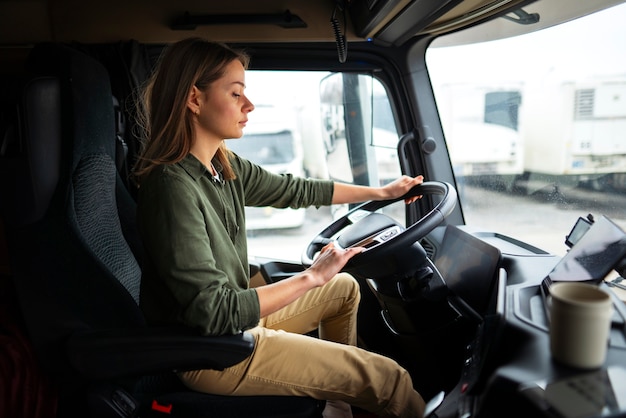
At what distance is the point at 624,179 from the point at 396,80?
39.1 inches

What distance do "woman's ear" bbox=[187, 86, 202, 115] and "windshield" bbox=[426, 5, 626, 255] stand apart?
120 centimetres

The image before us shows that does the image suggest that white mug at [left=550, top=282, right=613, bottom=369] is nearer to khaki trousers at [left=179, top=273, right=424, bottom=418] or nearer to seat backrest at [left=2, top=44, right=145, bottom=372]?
khaki trousers at [left=179, top=273, right=424, bottom=418]

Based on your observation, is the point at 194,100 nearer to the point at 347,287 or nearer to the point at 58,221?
the point at 58,221

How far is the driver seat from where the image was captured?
1.28 metres

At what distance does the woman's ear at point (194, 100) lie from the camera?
1.46m

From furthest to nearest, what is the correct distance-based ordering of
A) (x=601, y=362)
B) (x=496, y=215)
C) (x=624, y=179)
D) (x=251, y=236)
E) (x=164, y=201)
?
(x=251, y=236), (x=496, y=215), (x=624, y=179), (x=164, y=201), (x=601, y=362)

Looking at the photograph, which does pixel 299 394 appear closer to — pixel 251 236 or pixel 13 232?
pixel 13 232

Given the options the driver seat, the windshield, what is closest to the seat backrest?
the driver seat

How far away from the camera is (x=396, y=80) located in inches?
90.4

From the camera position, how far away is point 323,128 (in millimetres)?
2742

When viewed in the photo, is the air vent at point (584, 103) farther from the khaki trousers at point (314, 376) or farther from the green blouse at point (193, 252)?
the green blouse at point (193, 252)

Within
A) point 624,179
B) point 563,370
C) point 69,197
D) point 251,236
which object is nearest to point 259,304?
point 69,197

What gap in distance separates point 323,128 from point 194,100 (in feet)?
4.37

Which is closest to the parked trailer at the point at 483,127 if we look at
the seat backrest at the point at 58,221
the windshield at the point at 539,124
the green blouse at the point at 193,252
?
the windshield at the point at 539,124
